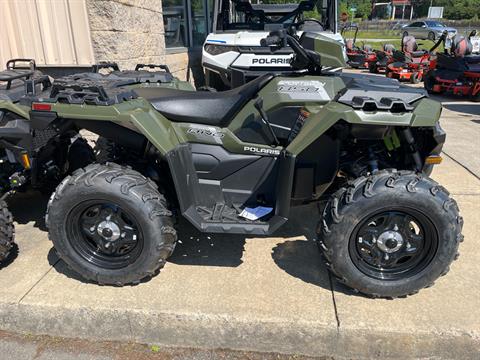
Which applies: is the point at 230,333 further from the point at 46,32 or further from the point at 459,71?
the point at 459,71

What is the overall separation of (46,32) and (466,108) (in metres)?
9.03

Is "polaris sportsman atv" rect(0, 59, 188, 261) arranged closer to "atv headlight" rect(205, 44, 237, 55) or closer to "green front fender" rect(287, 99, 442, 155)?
"green front fender" rect(287, 99, 442, 155)

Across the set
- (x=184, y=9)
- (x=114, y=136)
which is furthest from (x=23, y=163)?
(x=184, y=9)

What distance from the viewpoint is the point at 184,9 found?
355 inches

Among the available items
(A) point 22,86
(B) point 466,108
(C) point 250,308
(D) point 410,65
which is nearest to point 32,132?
(A) point 22,86

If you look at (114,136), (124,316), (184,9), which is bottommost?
(124,316)

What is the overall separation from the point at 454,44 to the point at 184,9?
7475 millimetres

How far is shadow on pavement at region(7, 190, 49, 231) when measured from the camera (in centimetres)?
400

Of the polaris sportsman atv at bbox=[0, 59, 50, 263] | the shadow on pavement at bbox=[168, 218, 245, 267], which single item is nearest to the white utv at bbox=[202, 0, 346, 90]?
the shadow on pavement at bbox=[168, 218, 245, 267]

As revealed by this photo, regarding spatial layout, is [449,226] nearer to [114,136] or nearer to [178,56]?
[114,136]

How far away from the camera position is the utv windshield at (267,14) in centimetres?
830

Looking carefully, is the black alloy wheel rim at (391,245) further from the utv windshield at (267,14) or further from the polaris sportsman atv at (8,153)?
the utv windshield at (267,14)

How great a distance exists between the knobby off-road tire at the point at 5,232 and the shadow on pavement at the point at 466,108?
928 centimetres

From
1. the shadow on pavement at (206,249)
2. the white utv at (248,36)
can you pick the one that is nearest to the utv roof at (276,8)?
the white utv at (248,36)
